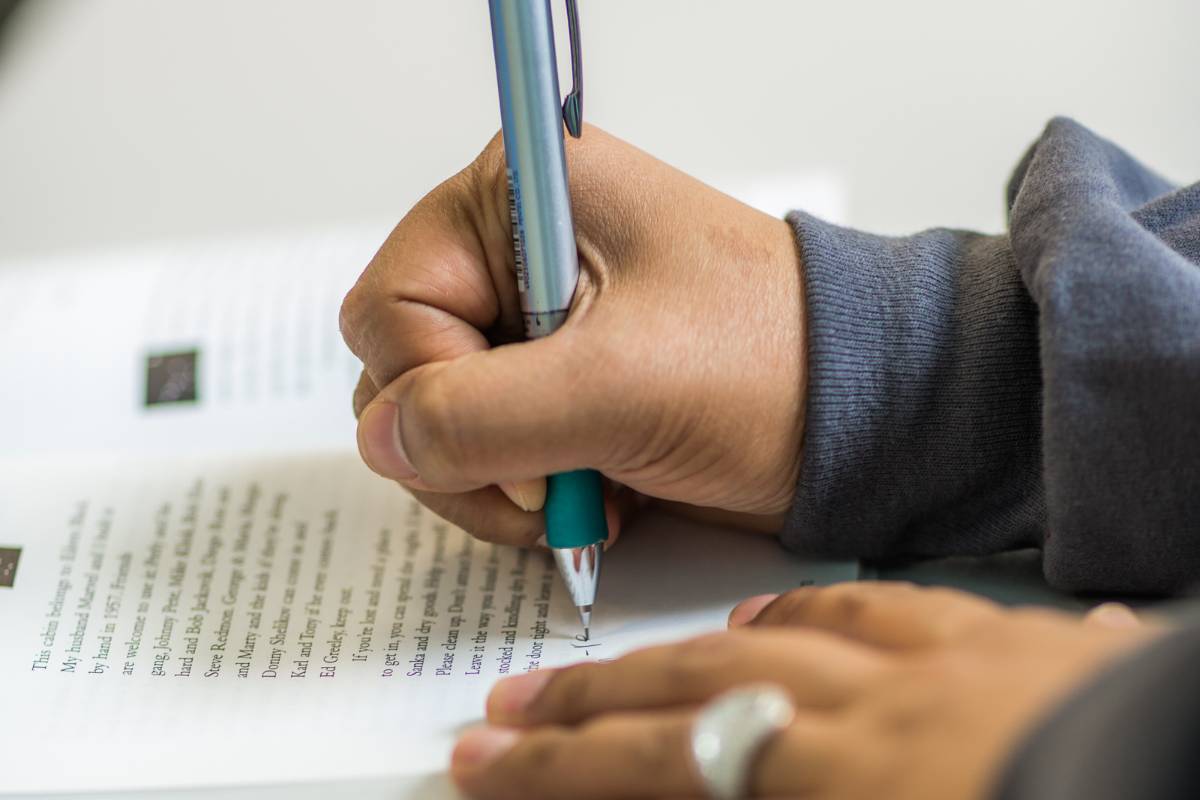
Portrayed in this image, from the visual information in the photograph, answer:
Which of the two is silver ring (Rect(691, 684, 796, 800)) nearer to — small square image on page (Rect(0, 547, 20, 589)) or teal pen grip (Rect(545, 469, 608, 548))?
teal pen grip (Rect(545, 469, 608, 548))

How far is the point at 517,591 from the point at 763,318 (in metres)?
0.21

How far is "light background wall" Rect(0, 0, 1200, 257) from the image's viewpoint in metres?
0.90

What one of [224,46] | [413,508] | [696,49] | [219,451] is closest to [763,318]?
[413,508]

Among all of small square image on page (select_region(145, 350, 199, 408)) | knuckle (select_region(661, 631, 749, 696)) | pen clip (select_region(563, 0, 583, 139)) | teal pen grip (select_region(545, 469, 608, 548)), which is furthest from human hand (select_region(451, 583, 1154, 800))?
small square image on page (select_region(145, 350, 199, 408))

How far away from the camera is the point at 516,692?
1.69ft

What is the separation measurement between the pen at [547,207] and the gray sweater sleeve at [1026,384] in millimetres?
116

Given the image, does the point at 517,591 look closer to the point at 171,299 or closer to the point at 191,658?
the point at 191,658

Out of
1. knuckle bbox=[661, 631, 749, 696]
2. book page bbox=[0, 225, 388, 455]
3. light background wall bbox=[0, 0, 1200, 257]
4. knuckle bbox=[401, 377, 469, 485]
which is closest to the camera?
knuckle bbox=[661, 631, 749, 696]

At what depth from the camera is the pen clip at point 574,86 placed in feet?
1.89

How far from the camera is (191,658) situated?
0.61 meters

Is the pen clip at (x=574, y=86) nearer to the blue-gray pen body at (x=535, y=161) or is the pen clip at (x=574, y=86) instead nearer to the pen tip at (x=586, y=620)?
the blue-gray pen body at (x=535, y=161)

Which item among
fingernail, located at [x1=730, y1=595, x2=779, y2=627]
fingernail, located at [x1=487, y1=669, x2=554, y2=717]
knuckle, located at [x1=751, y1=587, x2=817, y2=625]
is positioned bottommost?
fingernail, located at [x1=487, y1=669, x2=554, y2=717]

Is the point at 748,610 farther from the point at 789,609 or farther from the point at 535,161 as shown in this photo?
the point at 535,161

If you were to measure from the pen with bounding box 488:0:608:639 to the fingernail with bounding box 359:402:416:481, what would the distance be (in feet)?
0.26
